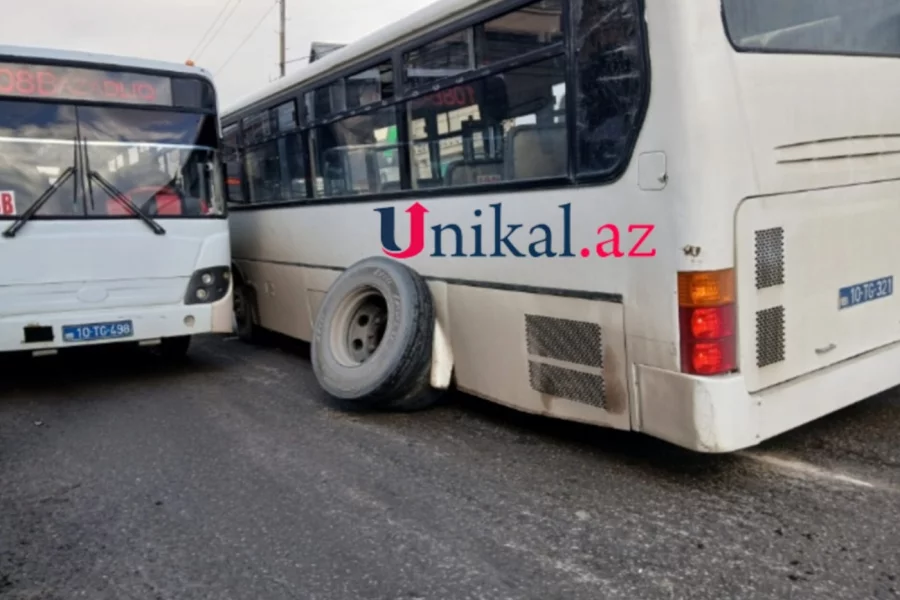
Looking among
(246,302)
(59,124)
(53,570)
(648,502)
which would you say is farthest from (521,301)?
(246,302)

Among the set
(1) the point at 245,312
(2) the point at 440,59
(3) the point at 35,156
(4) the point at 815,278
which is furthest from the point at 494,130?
(1) the point at 245,312

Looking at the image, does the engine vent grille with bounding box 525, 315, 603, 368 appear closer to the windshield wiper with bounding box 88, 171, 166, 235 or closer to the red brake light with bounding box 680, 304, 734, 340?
the red brake light with bounding box 680, 304, 734, 340

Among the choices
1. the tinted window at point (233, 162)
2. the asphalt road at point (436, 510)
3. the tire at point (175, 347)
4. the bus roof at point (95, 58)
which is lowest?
the asphalt road at point (436, 510)

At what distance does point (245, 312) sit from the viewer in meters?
8.90

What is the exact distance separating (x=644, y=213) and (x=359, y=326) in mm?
2722

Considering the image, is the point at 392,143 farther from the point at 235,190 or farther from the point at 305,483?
the point at 235,190

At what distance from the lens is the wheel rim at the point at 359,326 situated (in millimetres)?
5723

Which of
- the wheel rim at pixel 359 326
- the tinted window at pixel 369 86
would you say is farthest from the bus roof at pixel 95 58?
the wheel rim at pixel 359 326

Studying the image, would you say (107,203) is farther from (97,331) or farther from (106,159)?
(97,331)

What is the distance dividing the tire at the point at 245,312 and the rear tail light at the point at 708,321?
600 centimetres

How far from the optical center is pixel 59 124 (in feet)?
21.1

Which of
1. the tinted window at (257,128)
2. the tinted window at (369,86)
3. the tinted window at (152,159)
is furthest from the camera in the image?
the tinted window at (257,128)

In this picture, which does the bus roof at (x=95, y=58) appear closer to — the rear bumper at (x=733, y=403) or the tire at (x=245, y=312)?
the tire at (x=245, y=312)

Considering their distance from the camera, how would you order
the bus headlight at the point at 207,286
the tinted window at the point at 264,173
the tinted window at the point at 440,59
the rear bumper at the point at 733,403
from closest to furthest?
the rear bumper at the point at 733,403 < the tinted window at the point at 440,59 < the bus headlight at the point at 207,286 < the tinted window at the point at 264,173
